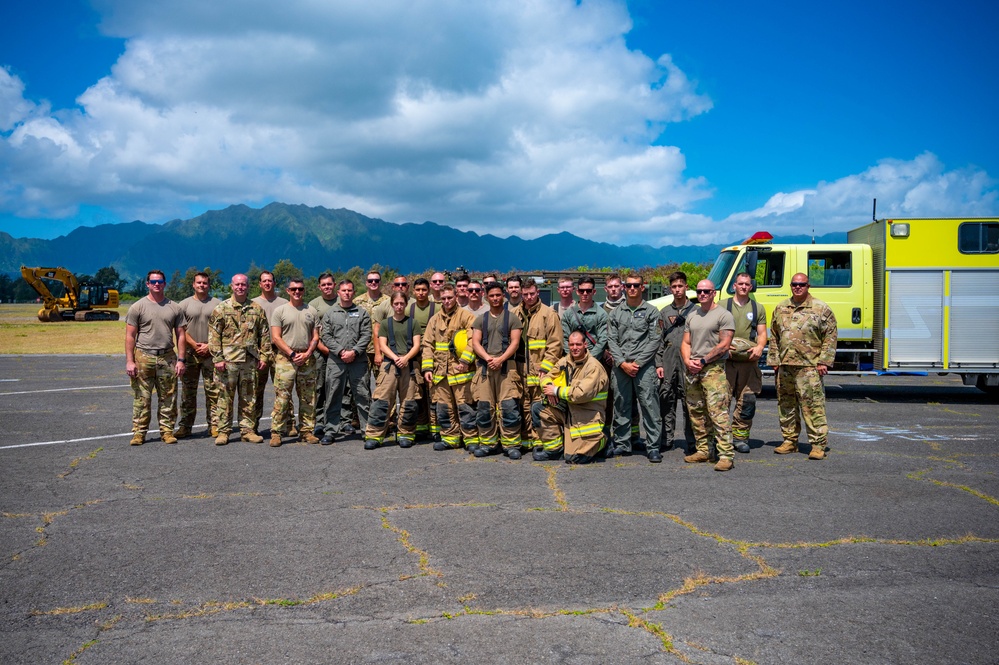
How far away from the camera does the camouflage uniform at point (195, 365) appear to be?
28.7 ft

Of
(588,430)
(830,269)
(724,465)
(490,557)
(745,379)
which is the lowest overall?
(490,557)

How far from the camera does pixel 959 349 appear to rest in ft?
38.8

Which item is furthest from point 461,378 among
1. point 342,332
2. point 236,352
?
point 236,352

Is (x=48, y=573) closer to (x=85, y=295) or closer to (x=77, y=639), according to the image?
(x=77, y=639)

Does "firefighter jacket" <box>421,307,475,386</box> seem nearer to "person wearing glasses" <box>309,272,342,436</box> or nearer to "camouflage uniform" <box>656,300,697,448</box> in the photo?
"person wearing glasses" <box>309,272,342,436</box>

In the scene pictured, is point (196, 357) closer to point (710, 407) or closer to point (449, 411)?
point (449, 411)

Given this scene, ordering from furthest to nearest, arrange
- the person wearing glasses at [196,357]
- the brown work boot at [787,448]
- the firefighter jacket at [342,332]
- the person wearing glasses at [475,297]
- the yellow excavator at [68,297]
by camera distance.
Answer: the yellow excavator at [68,297] < the person wearing glasses at [475,297] < the person wearing glasses at [196,357] < the firefighter jacket at [342,332] < the brown work boot at [787,448]

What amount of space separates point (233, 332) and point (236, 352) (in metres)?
0.25

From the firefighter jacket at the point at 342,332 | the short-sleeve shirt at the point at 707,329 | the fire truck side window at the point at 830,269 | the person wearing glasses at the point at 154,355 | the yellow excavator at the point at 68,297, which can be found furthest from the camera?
the yellow excavator at the point at 68,297

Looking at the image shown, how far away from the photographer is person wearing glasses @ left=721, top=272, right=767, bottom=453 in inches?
316

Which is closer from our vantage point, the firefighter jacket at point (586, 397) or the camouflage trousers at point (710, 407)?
the camouflage trousers at point (710, 407)

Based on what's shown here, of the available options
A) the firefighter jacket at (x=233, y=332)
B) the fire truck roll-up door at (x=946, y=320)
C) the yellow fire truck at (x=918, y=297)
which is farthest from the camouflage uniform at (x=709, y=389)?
the fire truck roll-up door at (x=946, y=320)

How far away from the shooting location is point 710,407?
23.8ft

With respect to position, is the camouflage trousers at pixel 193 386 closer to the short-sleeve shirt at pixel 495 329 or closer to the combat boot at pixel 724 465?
the short-sleeve shirt at pixel 495 329
